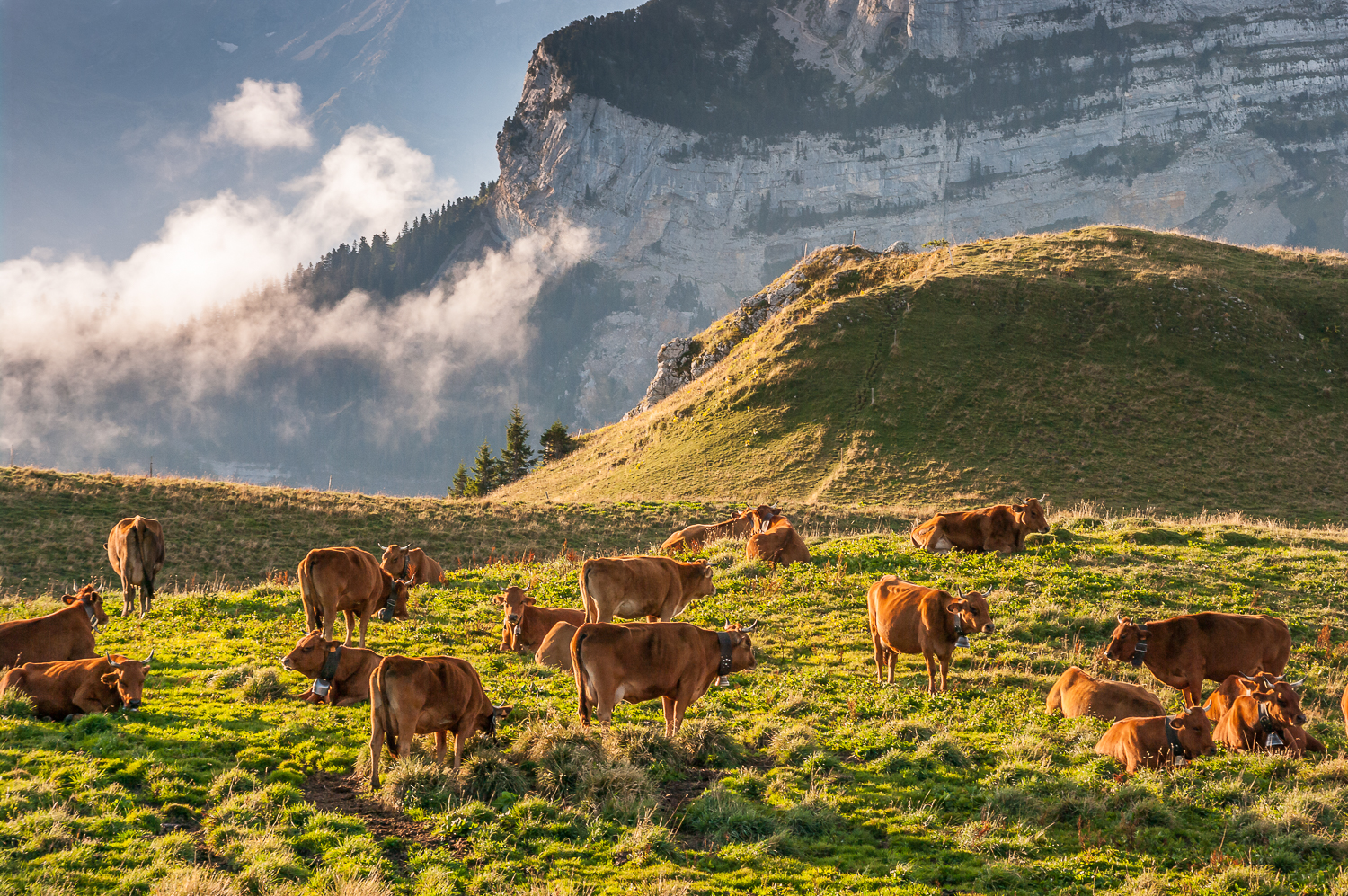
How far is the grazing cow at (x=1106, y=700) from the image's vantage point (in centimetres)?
1208

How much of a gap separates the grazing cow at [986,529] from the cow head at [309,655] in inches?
620

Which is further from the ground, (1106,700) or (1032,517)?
(1032,517)

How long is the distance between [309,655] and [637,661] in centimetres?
503

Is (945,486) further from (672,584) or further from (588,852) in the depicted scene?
(588,852)

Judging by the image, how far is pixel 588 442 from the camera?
7444 centimetres

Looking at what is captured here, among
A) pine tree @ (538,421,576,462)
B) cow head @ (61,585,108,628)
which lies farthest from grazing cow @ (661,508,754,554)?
pine tree @ (538,421,576,462)

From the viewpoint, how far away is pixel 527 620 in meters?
15.5

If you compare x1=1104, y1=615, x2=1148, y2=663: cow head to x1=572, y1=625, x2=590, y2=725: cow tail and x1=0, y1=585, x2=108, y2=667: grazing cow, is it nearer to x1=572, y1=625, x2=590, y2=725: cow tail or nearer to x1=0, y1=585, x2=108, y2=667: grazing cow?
x1=572, y1=625, x2=590, y2=725: cow tail

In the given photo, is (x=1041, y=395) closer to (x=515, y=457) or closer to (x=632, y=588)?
(x=632, y=588)

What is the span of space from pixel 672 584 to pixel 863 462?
32.6 meters

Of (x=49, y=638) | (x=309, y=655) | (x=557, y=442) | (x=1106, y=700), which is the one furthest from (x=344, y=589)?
(x=557, y=442)

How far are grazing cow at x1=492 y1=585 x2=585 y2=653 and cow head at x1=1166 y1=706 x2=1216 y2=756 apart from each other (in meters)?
9.66

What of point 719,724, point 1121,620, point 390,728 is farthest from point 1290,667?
point 390,728

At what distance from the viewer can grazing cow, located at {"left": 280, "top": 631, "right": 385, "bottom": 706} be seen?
11992mm
